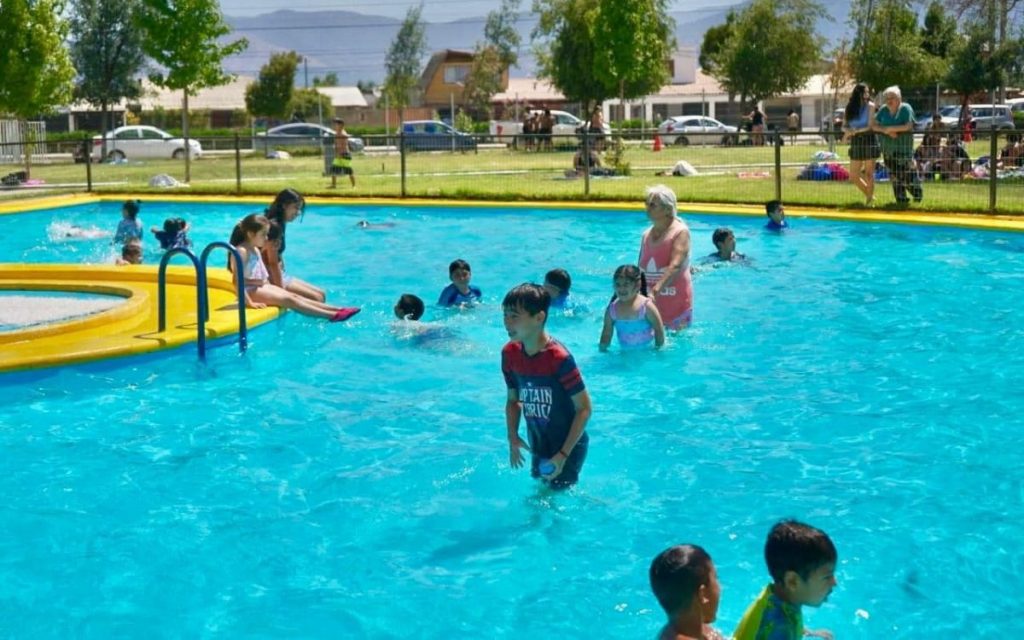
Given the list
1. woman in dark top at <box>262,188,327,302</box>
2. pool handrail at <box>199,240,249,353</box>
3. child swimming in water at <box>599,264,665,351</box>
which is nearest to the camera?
child swimming in water at <box>599,264,665,351</box>

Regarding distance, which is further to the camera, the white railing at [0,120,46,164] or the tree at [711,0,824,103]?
the tree at [711,0,824,103]

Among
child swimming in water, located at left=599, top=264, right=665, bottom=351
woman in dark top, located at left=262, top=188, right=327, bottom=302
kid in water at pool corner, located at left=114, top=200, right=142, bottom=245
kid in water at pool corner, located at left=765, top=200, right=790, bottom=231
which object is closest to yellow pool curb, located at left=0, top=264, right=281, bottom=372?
woman in dark top, located at left=262, top=188, right=327, bottom=302

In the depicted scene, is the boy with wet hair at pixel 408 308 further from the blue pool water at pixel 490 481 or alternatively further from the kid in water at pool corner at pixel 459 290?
the kid in water at pool corner at pixel 459 290

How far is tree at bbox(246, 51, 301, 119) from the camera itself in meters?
71.9

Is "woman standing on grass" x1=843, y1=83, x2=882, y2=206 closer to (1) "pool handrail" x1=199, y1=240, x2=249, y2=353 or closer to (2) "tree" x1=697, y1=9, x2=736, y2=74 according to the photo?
(1) "pool handrail" x1=199, y1=240, x2=249, y2=353

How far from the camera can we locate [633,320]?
30.8 ft

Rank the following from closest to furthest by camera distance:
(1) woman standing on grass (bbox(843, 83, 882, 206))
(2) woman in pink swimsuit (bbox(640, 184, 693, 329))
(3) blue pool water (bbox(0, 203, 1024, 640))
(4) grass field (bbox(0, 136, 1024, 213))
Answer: (3) blue pool water (bbox(0, 203, 1024, 640))
(2) woman in pink swimsuit (bbox(640, 184, 693, 329))
(1) woman standing on grass (bbox(843, 83, 882, 206))
(4) grass field (bbox(0, 136, 1024, 213))

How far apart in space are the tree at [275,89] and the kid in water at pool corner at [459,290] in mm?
62922

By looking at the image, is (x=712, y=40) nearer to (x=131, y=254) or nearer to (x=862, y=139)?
(x=862, y=139)

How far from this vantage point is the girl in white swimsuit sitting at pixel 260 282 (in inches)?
428

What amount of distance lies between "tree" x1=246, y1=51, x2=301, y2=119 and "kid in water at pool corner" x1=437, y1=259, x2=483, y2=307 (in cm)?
6292

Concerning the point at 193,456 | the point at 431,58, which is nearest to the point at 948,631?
the point at 193,456

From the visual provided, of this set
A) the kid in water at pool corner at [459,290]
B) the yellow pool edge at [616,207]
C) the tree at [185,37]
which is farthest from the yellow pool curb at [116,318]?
the tree at [185,37]

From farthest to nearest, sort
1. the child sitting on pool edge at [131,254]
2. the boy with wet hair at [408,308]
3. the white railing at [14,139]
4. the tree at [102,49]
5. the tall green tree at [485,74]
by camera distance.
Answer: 1. the tall green tree at [485,74]
2. the tree at [102,49]
3. the white railing at [14,139]
4. the child sitting on pool edge at [131,254]
5. the boy with wet hair at [408,308]
